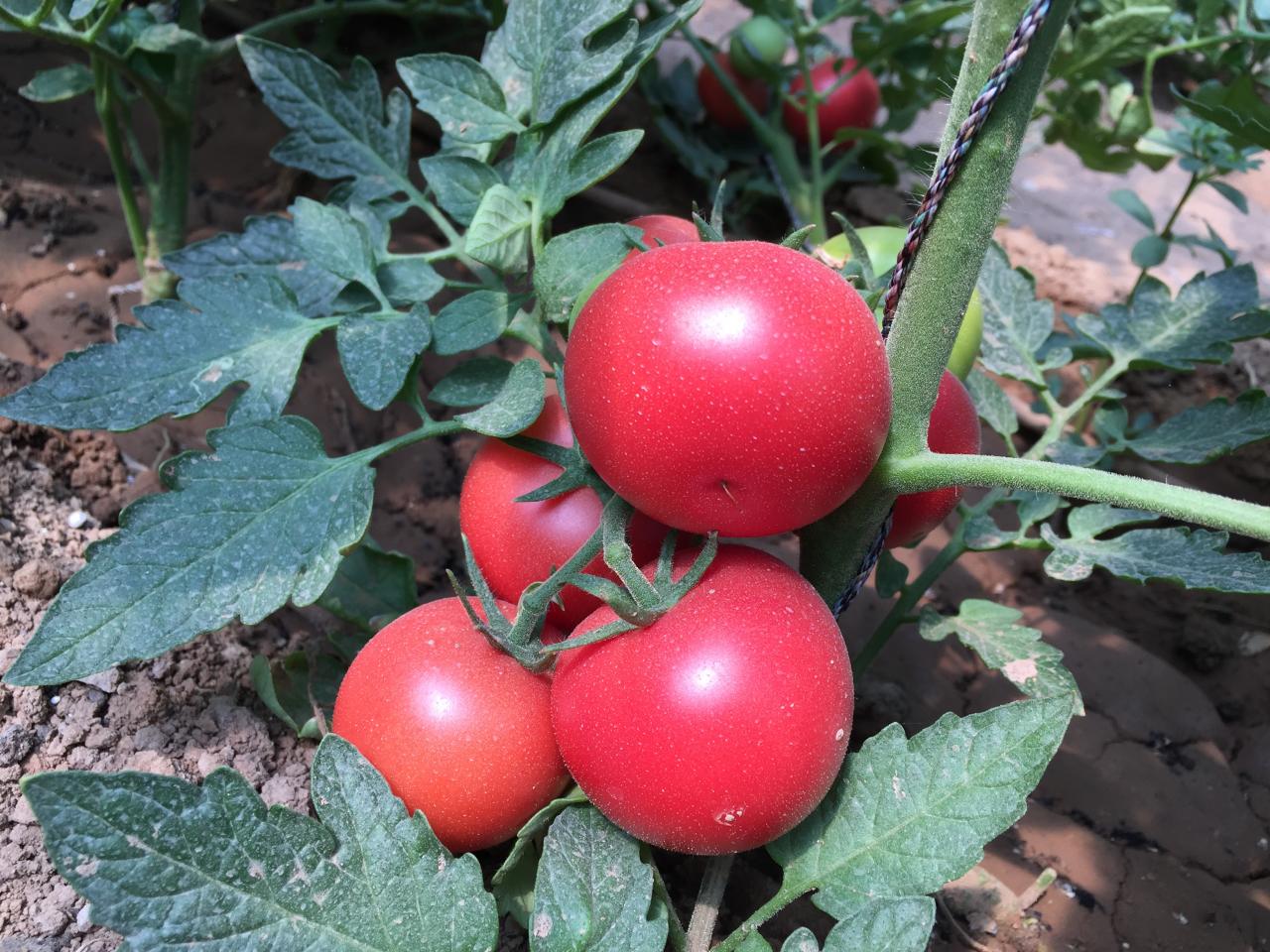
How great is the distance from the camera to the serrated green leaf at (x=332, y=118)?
1185mm

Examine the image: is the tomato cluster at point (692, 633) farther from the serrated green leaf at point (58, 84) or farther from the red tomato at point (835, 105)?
the red tomato at point (835, 105)

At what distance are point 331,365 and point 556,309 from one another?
0.68 m

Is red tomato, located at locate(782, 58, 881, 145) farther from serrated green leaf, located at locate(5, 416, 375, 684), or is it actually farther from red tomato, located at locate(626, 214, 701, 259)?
serrated green leaf, located at locate(5, 416, 375, 684)

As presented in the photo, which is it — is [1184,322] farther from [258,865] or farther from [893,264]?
[258,865]

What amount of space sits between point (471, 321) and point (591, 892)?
53 cm

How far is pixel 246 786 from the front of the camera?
0.76 meters

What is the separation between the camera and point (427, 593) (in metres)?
1.34

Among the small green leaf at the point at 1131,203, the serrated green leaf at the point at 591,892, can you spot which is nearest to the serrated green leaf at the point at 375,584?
the serrated green leaf at the point at 591,892

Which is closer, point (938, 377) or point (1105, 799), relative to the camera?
point (938, 377)

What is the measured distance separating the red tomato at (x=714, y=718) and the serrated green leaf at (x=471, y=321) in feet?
1.10

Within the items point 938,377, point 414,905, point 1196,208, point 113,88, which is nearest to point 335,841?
point 414,905

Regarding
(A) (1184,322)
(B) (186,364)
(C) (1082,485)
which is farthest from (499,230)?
(A) (1184,322)

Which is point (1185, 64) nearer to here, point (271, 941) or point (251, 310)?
point (251, 310)

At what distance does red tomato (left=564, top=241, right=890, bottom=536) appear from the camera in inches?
29.7
